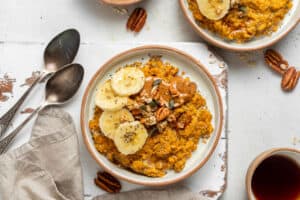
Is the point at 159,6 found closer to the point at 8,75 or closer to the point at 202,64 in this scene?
the point at 202,64

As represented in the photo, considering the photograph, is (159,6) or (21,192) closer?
(21,192)

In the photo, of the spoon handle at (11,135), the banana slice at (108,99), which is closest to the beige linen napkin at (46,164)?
the spoon handle at (11,135)

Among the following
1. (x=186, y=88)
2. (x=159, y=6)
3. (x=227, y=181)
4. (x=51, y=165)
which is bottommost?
(x=227, y=181)

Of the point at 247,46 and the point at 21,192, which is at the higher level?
the point at 247,46

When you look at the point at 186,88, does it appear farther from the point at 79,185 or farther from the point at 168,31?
the point at 79,185

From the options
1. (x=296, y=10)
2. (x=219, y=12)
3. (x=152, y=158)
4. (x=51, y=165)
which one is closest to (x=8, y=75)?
(x=51, y=165)

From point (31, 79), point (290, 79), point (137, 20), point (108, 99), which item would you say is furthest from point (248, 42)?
point (31, 79)
